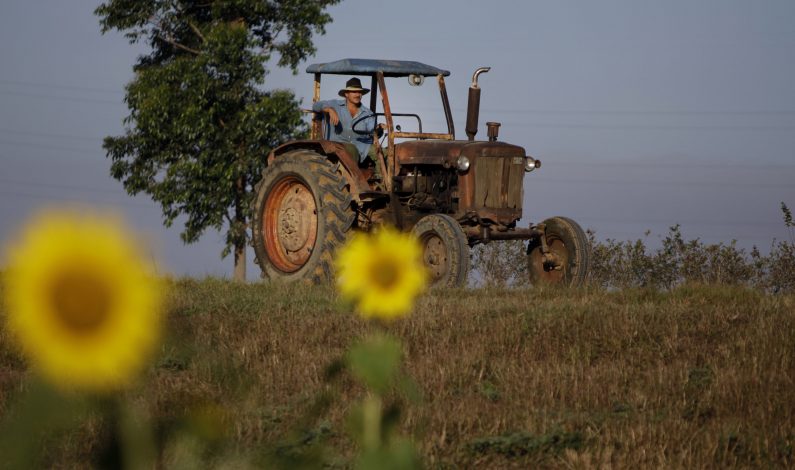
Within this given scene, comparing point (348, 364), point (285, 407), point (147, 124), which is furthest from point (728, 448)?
point (147, 124)

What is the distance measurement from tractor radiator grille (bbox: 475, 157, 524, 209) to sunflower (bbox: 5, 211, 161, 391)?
10376 millimetres

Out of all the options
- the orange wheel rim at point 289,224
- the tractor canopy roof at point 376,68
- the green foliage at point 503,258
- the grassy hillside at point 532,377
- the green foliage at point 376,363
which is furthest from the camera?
the green foliage at point 503,258

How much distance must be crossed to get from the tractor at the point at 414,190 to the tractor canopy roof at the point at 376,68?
1 cm

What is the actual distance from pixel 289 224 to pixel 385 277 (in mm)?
10475

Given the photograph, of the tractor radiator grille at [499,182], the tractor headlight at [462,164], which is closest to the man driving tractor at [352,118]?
the tractor headlight at [462,164]

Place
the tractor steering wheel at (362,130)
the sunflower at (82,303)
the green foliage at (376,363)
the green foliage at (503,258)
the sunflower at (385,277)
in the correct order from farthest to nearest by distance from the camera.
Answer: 1. the green foliage at (503,258)
2. the tractor steering wheel at (362,130)
3. the sunflower at (385,277)
4. the green foliage at (376,363)
5. the sunflower at (82,303)

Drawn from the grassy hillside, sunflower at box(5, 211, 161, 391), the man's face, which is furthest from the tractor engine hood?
sunflower at box(5, 211, 161, 391)

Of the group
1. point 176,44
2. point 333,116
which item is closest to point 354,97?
point 333,116

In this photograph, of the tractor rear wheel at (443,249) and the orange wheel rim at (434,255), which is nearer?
the tractor rear wheel at (443,249)

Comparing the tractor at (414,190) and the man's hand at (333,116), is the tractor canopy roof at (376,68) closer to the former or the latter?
the tractor at (414,190)

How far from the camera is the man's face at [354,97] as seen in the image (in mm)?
11203

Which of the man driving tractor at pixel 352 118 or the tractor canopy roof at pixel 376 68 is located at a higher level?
the tractor canopy roof at pixel 376 68

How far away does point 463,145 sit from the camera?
1117 centimetres

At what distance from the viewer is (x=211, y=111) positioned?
19500mm
